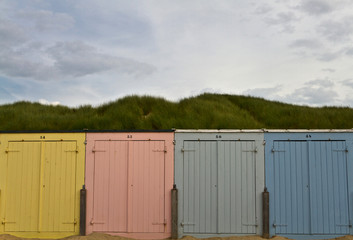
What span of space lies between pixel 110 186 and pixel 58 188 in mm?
1519

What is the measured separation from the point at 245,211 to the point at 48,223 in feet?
18.3

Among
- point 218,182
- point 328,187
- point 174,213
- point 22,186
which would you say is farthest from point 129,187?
point 328,187

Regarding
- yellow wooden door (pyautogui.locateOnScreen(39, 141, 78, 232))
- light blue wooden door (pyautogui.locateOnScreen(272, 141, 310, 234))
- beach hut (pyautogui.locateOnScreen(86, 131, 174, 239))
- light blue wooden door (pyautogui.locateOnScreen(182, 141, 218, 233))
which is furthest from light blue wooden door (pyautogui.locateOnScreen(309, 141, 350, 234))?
yellow wooden door (pyautogui.locateOnScreen(39, 141, 78, 232))

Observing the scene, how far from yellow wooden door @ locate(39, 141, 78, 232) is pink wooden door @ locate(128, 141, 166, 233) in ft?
5.46

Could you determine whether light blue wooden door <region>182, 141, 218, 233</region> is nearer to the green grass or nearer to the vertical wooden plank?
the vertical wooden plank

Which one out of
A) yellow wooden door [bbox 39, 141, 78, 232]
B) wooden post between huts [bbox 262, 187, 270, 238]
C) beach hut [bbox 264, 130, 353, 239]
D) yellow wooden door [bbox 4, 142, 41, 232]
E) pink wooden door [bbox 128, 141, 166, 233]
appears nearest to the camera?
wooden post between huts [bbox 262, 187, 270, 238]

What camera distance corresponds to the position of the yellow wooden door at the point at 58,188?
9234 mm

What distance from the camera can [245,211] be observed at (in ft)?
29.5

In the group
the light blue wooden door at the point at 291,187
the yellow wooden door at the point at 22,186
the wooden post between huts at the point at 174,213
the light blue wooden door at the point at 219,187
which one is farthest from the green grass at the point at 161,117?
the light blue wooden door at the point at 291,187

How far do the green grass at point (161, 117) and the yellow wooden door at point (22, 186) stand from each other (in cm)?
254

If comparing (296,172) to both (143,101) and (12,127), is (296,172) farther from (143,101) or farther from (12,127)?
(12,127)

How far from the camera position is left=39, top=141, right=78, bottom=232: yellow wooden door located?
30.3 ft

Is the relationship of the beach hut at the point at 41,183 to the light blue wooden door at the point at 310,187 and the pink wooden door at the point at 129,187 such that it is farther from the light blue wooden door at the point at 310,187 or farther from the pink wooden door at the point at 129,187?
the light blue wooden door at the point at 310,187

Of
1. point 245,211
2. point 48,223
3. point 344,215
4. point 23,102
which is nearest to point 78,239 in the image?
point 48,223
